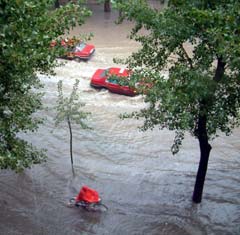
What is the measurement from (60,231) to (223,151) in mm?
7540

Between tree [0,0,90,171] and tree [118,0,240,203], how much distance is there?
203 centimetres

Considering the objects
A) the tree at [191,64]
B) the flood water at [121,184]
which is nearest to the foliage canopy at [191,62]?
the tree at [191,64]

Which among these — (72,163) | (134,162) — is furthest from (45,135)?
(134,162)

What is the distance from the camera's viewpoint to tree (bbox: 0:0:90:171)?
7.93m

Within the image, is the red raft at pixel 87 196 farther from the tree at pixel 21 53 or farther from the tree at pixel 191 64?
the tree at pixel 21 53

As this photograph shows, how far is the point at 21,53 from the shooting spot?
786 centimetres

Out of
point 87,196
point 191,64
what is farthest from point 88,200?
point 191,64

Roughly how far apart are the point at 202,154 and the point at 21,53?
6.47 meters

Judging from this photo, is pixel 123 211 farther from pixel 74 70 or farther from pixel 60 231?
pixel 74 70

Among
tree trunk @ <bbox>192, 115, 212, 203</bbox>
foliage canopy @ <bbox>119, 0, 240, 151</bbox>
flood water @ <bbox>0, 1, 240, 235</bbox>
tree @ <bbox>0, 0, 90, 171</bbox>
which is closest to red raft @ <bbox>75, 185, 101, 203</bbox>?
flood water @ <bbox>0, 1, 240, 235</bbox>

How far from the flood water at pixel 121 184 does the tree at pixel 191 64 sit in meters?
3.03

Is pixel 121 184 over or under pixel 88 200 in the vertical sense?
under

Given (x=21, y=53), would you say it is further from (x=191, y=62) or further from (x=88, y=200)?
(x=88, y=200)

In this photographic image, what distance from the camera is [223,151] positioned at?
17.7m
